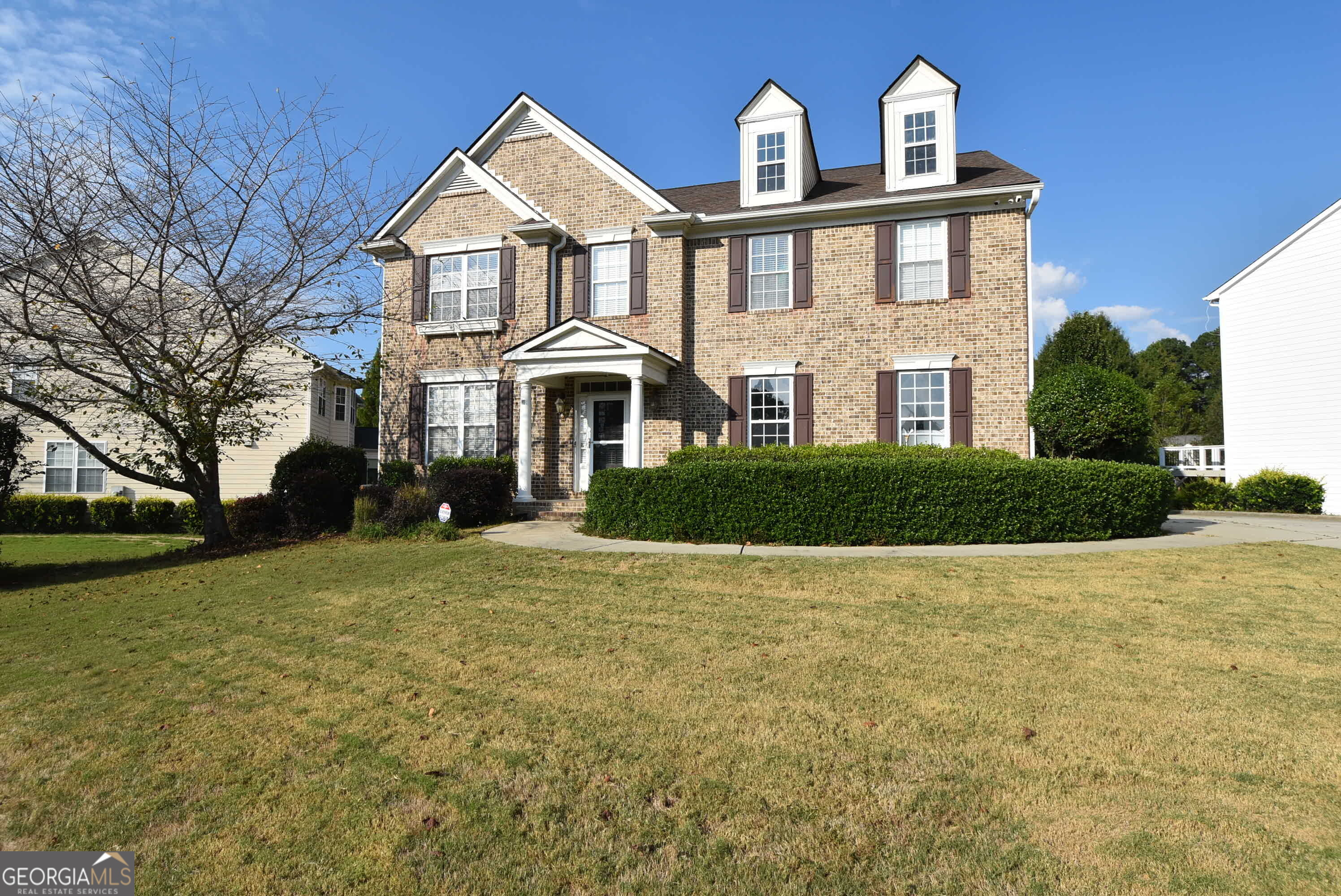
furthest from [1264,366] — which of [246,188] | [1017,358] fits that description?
[246,188]

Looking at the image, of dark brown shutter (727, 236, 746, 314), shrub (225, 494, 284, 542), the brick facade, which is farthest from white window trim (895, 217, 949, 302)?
shrub (225, 494, 284, 542)

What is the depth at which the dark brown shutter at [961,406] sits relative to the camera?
13164mm

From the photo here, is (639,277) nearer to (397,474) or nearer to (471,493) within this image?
(471,493)

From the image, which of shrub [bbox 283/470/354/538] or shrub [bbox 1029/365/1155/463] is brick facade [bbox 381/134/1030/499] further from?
shrub [bbox 283/470/354/538]

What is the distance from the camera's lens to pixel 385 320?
1627 centimetres

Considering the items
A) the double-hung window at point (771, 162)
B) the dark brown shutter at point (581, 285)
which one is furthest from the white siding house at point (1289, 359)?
the dark brown shutter at point (581, 285)

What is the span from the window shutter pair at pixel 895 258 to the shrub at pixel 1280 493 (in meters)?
9.65

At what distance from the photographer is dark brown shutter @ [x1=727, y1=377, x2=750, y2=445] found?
47.2 feet

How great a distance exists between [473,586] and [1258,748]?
21.6ft

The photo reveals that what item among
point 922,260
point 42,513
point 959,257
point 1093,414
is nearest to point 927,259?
point 922,260

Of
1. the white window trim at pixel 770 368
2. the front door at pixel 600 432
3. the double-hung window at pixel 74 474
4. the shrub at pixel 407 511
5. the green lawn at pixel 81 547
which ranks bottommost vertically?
the green lawn at pixel 81 547

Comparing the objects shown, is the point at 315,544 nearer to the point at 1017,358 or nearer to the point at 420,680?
the point at 420,680

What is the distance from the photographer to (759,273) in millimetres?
14578

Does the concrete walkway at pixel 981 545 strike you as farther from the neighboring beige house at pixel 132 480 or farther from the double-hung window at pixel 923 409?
the neighboring beige house at pixel 132 480
